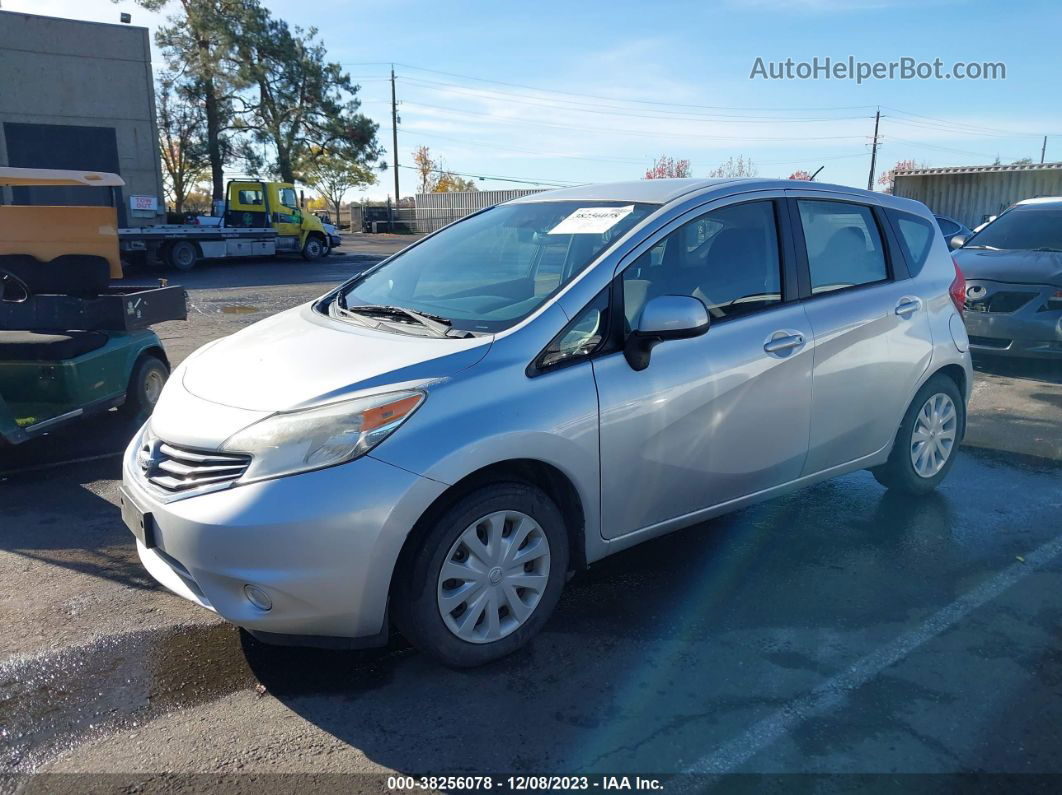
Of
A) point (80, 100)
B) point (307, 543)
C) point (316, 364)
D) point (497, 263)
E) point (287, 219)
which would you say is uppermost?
point (80, 100)

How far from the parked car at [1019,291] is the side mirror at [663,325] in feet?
21.4

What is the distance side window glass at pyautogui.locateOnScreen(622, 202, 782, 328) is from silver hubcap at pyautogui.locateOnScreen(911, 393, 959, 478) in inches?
56.8

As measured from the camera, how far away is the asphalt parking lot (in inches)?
108

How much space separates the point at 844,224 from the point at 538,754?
3.15 m

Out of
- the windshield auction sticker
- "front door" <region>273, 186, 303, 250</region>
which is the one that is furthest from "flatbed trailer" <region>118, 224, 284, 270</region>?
the windshield auction sticker

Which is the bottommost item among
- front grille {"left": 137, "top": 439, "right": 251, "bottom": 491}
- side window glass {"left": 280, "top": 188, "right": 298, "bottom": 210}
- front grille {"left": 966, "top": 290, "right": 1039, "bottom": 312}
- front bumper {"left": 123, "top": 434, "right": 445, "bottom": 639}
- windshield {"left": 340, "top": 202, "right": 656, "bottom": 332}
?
front bumper {"left": 123, "top": 434, "right": 445, "bottom": 639}

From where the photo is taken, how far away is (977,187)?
23.3 metres

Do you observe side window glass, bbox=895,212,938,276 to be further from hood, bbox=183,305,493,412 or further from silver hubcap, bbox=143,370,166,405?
silver hubcap, bbox=143,370,166,405

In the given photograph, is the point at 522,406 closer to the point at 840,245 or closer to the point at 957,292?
the point at 840,245

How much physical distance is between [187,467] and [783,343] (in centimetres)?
257

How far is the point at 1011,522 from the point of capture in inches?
186

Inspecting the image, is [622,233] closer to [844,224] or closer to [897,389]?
[844,224]

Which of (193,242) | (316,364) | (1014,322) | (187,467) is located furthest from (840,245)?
(193,242)

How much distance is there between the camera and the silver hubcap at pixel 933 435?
484 cm
